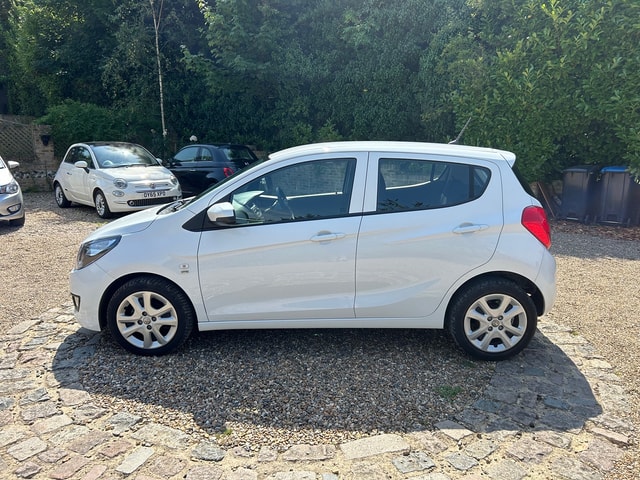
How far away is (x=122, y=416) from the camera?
10.2 feet

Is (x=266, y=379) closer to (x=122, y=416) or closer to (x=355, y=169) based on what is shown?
(x=122, y=416)

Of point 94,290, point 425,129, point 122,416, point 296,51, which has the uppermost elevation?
point 296,51

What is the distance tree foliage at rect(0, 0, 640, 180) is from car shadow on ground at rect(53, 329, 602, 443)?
23.0 ft

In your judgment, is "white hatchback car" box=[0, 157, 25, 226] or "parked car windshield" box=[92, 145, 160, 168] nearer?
"white hatchback car" box=[0, 157, 25, 226]

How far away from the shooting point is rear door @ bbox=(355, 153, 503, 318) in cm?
369

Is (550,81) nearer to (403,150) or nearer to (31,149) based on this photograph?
(403,150)

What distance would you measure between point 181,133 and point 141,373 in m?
14.4

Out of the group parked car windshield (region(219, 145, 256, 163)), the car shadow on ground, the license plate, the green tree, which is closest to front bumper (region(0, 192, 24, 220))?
the license plate

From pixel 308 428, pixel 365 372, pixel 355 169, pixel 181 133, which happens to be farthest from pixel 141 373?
pixel 181 133

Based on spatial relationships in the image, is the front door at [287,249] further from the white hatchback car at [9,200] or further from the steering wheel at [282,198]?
the white hatchback car at [9,200]

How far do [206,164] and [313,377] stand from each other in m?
8.89

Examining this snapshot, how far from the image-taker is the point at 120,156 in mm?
10758

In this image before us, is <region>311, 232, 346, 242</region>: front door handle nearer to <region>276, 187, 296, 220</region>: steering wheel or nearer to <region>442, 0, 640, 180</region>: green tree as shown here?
<region>276, 187, 296, 220</region>: steering wheel

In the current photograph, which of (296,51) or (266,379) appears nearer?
(266,379)
